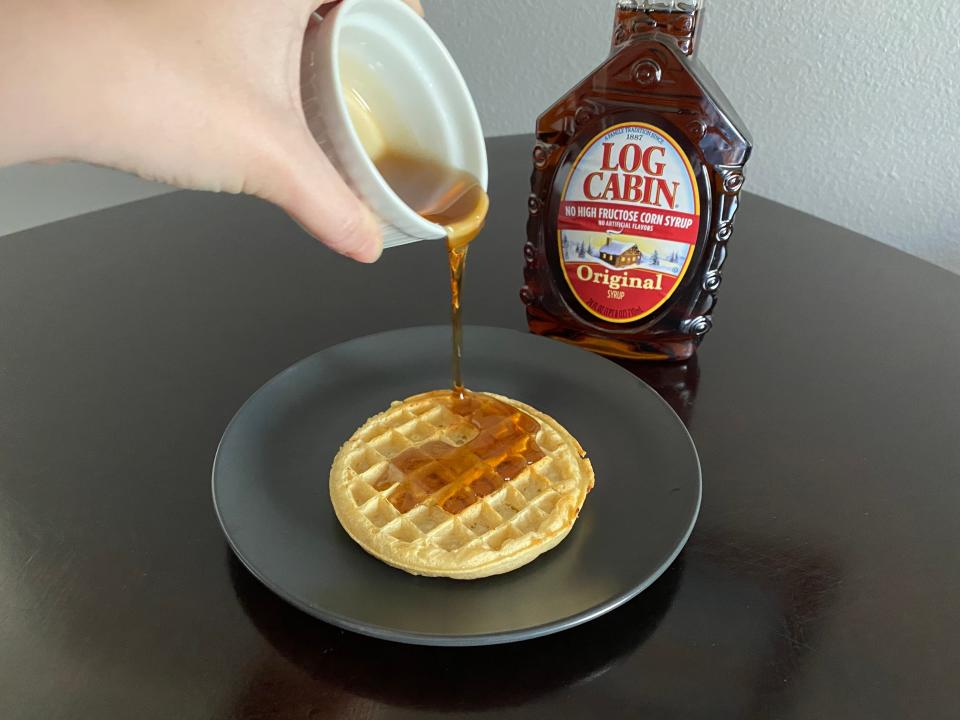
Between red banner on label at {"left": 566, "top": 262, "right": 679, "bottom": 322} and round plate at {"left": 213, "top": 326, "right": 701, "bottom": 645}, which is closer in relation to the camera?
round plate at {"left": 213, "top": 326, "right": 701, "bottom": 645}

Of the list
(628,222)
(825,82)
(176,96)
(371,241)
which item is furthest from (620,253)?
(825,82)

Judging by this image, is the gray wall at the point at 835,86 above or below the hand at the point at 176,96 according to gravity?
below

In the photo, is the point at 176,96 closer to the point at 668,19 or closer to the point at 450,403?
the point at 450,403

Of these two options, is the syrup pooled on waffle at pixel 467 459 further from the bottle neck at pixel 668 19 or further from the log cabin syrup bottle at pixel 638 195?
the bottle neck at pixel 668 19

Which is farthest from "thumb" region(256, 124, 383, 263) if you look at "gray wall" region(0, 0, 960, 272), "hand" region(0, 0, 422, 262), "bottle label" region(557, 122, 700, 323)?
"gray wall" region(0, 0, 960, 272)

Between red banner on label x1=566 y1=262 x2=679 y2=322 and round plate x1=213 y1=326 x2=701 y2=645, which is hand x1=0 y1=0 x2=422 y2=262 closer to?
round plate x1=213 y1=326 x2=701 y2=645

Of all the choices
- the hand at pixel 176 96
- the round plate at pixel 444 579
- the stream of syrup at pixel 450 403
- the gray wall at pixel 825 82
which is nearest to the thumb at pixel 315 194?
the hand at pixel 176 96

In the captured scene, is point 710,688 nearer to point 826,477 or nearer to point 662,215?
point 826,477
